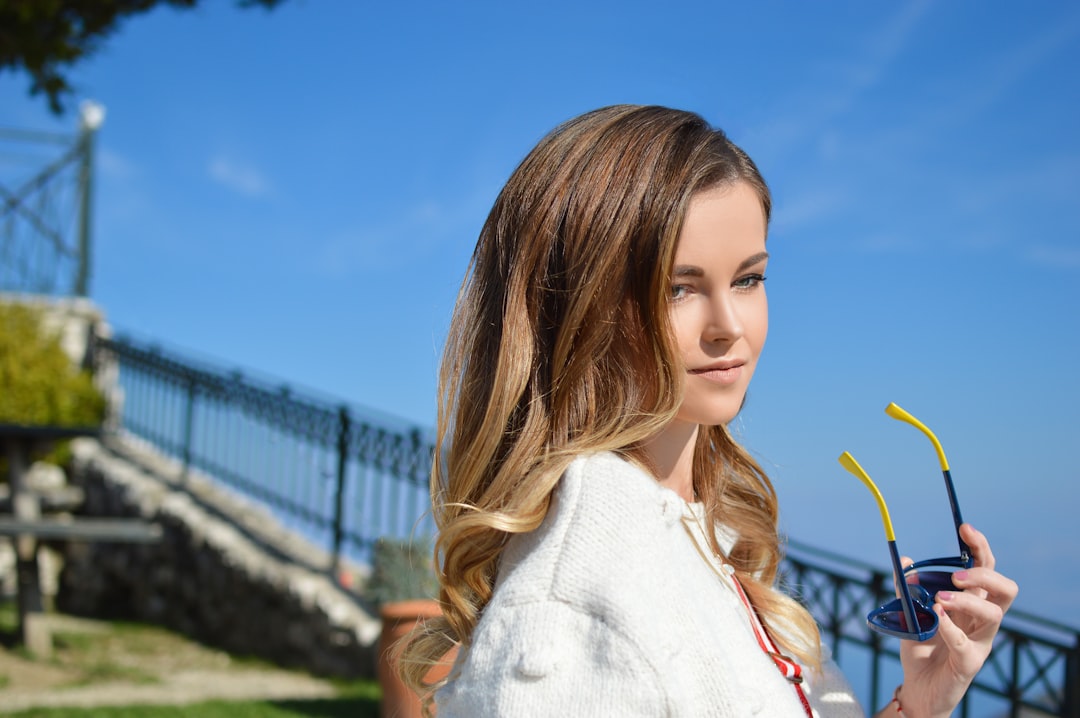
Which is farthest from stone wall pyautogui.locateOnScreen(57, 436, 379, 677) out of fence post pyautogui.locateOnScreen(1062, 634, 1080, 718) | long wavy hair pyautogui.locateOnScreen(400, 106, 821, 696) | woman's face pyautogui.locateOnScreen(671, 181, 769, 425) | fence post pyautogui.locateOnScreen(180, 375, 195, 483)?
woman's face pyautogui.locateOnScreen(671, 181, 769, 425)

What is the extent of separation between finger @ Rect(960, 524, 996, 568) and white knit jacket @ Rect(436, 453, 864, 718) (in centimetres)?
39

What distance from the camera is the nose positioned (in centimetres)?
154

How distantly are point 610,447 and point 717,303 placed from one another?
29 centimetres

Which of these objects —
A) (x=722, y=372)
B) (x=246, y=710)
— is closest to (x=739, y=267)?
(x=722, y=372)

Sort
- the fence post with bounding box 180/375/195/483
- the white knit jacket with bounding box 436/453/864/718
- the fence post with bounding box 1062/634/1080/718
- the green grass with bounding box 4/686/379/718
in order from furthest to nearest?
the fence post with bounding box 180/375/195/483 → the green grass with bounding box 4/686/379/718 → the fence post with bounding box 1062/634/1080/718 → the white knit jacket with bounding box 436/453/864/718

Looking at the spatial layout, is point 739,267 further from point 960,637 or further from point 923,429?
point 960,637

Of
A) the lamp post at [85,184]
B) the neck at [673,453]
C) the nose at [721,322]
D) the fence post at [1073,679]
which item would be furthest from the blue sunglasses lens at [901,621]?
the lamp post at [85,184]

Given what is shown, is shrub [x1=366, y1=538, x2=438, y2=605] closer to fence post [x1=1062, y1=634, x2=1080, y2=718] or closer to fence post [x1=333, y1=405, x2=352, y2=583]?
fence post [x1=333, y1=405, x2=352, y2=583]

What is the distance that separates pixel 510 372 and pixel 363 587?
5.62 meters

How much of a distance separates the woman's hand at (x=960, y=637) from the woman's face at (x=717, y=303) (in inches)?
17.5

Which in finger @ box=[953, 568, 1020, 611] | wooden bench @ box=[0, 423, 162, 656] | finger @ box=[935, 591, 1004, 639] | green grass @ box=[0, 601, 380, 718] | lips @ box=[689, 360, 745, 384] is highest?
lips @ box=[689, 360, 745, 384]

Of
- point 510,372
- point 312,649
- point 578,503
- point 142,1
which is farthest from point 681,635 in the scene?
point 312,649

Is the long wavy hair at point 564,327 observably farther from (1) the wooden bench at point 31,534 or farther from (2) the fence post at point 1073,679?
(1) the wooden bench at point 31,534

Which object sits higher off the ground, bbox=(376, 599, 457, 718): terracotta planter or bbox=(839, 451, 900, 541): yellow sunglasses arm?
bbox=(839, 451, 900, 541): yellow sunglasses arm
